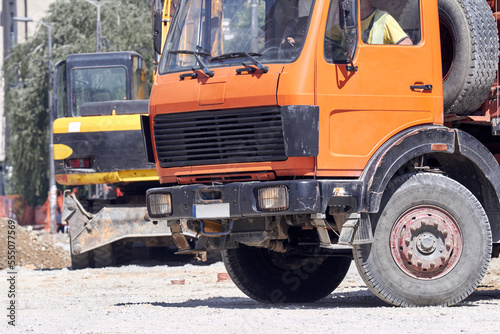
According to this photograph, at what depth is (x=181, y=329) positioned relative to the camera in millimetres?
7609

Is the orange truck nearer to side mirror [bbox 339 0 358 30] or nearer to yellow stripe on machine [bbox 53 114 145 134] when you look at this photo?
side mirror [bbox 339 0 358 30]

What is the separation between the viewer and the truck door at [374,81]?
8.66 metres

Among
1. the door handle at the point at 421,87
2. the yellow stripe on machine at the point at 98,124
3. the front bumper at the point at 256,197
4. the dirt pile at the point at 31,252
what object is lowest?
the dirt pile at the point at 31,252

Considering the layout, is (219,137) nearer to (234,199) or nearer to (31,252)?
(234,199)

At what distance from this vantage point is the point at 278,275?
1035 centimetres

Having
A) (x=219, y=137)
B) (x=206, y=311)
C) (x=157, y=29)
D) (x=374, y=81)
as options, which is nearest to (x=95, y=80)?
(x=157, y=29)

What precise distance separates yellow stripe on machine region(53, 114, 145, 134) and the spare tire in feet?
24.3

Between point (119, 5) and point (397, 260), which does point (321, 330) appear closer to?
point (397, 260)

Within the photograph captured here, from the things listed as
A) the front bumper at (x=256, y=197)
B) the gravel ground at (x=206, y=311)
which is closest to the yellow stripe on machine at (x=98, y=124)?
the gravel ground at (x=206, y=311)

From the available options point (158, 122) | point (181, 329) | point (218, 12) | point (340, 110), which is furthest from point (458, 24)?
point (181, 329)

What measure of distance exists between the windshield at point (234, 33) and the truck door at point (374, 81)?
30 centimetres

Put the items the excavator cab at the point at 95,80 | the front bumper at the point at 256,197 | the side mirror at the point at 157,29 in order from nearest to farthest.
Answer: the front bumper at the point at 256,197, the side mirror at the point at 157,29, the excavator cab at the point at 95,80

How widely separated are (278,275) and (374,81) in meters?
2.57

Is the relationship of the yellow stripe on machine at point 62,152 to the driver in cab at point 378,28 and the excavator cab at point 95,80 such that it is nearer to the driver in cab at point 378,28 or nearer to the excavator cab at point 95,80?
the excavator cab at point 95,80
